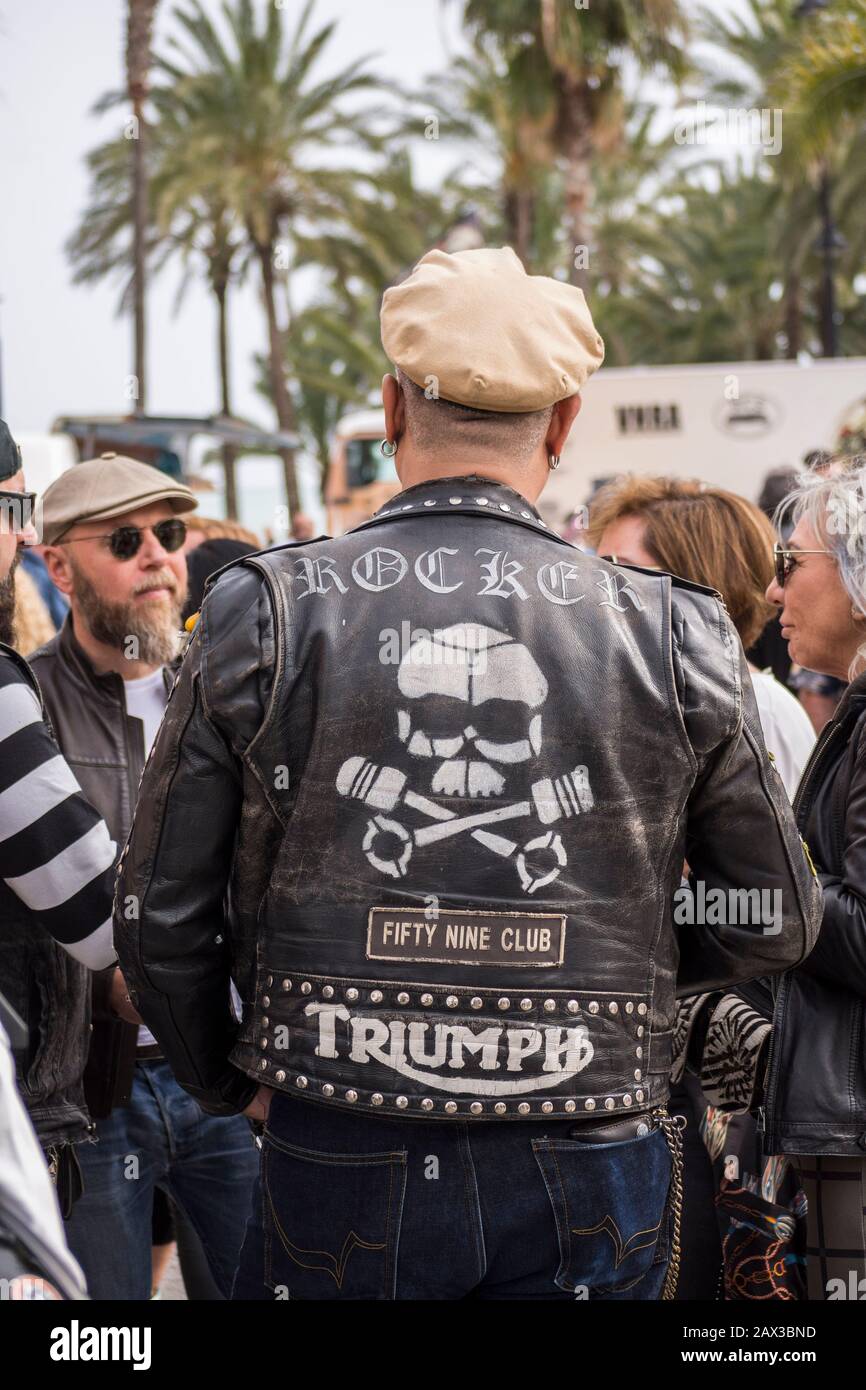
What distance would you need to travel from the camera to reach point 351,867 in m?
1.97

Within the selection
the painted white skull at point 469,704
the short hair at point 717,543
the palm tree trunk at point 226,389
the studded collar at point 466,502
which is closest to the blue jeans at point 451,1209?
the painted white skull at point 469,704

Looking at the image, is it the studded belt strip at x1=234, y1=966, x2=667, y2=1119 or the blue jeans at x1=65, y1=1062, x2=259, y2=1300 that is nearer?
the studded belt strip at x1=234, y1=966, x2=667, y2=1119

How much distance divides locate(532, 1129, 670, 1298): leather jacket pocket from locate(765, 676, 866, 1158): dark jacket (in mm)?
462

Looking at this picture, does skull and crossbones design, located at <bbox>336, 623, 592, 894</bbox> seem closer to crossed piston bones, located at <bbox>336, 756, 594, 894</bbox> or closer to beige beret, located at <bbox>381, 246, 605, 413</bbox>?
crossed piston bones, located at <bbox>336, 756, 594, 894</bbox>

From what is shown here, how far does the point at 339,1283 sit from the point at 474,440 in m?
1.20

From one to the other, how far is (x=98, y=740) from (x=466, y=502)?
139 cm

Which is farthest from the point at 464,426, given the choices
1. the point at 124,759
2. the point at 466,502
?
the point at 124,759

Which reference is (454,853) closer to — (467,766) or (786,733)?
(467,766)

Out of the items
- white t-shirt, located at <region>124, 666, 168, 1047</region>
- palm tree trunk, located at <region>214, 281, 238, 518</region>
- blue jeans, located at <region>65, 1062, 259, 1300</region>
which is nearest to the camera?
blue jeans, located at <region>65, 1062, 259, 1300</region>

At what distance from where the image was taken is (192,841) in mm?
2014

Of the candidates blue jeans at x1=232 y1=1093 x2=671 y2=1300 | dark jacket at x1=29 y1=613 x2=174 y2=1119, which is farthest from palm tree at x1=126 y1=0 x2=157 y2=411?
blue jeans at x1=232 y1=1093 x2=671 y2=1300

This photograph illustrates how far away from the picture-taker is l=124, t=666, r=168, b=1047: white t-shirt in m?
3.28

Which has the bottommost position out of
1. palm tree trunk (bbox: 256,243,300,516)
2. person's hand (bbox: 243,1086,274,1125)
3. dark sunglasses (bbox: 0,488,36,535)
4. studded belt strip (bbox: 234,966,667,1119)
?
person's hand (bbox: 243,1086,274,1125)

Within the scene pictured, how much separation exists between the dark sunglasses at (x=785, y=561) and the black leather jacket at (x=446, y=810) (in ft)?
2.88
